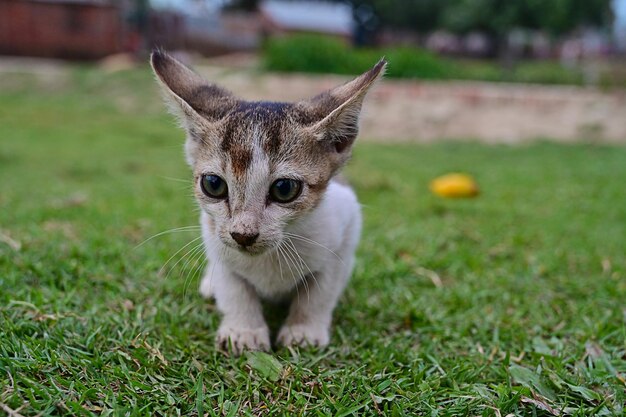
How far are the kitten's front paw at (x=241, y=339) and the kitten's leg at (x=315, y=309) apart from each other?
0.11 metres

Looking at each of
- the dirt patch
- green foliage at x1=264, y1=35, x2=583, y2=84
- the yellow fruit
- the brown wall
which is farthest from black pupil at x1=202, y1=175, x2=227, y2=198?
the brown wall

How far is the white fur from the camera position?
7.79ft

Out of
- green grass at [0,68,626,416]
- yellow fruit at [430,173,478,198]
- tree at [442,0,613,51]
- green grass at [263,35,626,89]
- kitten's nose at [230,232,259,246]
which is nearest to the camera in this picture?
green grass at [0,68,626,416]

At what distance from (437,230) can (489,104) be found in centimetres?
712

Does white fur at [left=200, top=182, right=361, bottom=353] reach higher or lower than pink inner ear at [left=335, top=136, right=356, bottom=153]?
lower

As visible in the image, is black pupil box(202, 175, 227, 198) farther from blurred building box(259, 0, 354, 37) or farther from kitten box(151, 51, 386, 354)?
blurred building box(259, 0, 354, 37)

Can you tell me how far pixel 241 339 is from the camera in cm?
228

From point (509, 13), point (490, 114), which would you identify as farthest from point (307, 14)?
point (490, 114)

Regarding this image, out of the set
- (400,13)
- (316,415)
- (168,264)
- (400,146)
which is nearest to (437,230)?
(168,264)

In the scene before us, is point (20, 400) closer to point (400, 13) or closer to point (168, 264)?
point (168, 264)

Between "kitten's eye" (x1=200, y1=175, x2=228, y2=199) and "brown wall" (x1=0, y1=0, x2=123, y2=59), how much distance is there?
18621 millimetres

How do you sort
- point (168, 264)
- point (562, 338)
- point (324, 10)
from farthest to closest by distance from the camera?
point (324, 10) < point (168, 264) < point (562, 338)

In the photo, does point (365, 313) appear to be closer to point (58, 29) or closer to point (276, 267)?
point (276, 267)

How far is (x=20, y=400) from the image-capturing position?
168 centimetres
